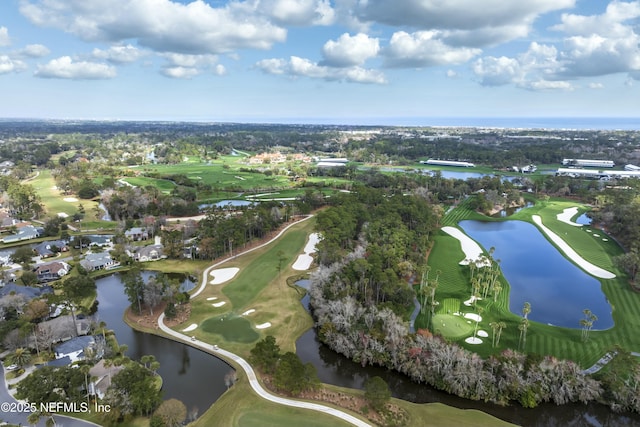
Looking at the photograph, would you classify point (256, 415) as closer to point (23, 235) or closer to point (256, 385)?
point (256, 385)

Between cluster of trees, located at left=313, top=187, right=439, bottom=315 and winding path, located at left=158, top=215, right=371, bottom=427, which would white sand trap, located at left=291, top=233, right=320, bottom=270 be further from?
winding path, located at left=158, top=215, right=371, bottom=427

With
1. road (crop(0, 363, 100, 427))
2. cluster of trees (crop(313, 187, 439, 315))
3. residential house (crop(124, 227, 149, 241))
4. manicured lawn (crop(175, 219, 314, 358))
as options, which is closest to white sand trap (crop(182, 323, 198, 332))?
manicured lawn (crop(175, 219, 314, 358))

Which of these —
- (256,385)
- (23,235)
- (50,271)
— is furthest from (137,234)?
(256,385)

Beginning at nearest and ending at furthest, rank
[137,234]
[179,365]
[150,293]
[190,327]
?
1. [179,365]
2. [190,327]
3. [150,293]
4. [137,234]

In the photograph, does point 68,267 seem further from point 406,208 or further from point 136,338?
point 406,208

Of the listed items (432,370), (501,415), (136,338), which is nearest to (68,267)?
(136,338)
